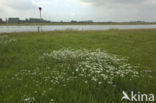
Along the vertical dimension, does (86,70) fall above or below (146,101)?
above

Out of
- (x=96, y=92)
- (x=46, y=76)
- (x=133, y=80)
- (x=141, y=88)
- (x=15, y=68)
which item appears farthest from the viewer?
(x=15, y=68)

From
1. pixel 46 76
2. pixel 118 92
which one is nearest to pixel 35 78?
pixel 46 76

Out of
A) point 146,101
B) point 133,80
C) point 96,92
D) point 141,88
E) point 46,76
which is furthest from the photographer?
point 46,76

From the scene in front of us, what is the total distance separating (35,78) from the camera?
5.11m

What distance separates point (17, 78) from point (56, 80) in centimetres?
140

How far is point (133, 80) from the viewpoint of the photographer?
4828mm

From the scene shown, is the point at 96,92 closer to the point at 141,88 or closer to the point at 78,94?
the point at 78,94

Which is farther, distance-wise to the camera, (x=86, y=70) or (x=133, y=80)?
(x=86, y=70)

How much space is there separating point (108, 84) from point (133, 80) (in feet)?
3.12

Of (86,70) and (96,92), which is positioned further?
(86,70)

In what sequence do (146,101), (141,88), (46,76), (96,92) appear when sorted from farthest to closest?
(46,76)
(141,88)
(96,92)
(146,101)

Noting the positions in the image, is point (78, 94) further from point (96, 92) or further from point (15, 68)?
point (15, 68)

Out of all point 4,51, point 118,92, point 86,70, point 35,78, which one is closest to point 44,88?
point 35,78

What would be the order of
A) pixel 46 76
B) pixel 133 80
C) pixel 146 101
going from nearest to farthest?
pixel 146 101, pixel 133 80, pixel 46 76
